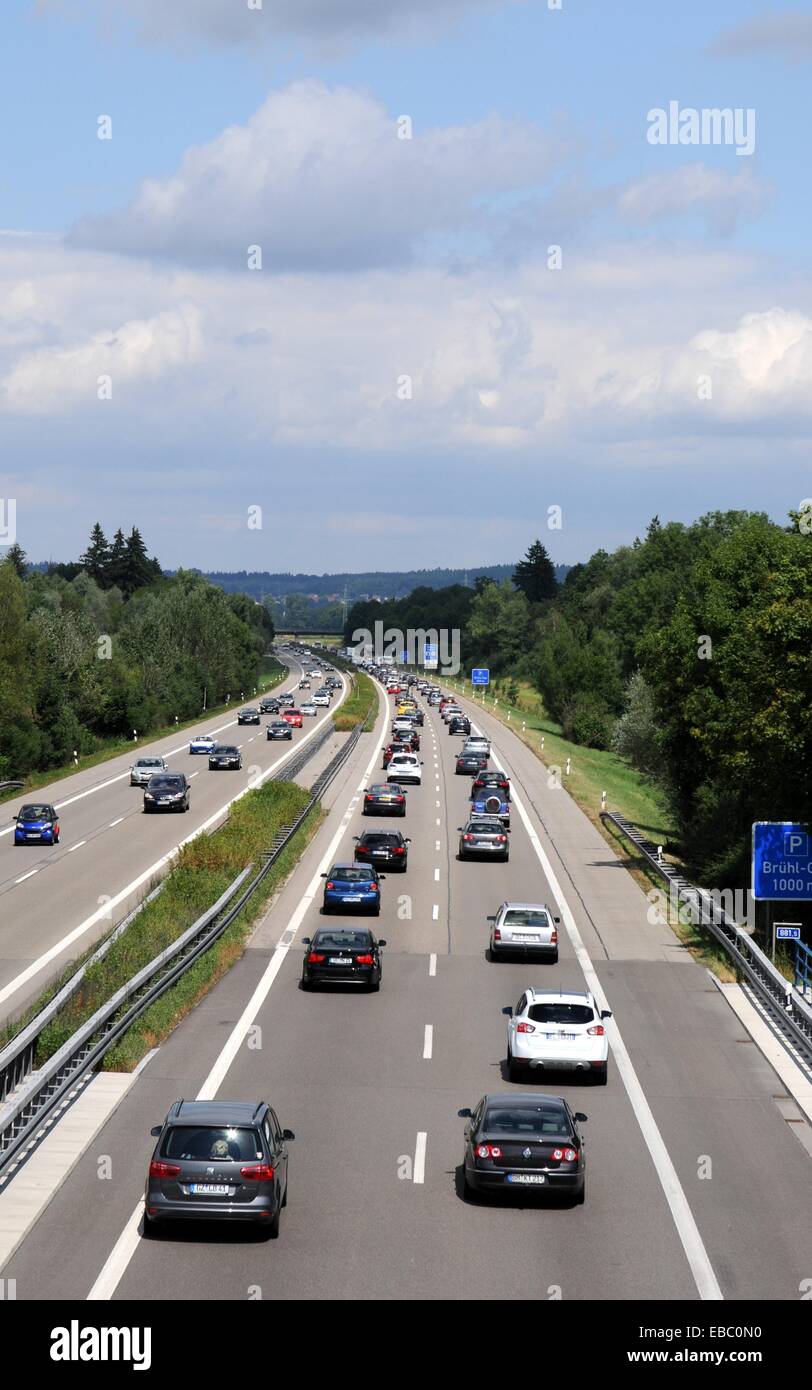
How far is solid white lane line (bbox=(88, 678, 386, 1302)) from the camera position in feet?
49.6

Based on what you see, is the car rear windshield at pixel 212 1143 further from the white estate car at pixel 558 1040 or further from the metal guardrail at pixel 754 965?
the metal guardrail at pixel 754 965

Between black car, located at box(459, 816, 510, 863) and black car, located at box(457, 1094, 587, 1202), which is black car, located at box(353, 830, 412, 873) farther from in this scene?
black car, located at box(457, 1094, 587, 1202)

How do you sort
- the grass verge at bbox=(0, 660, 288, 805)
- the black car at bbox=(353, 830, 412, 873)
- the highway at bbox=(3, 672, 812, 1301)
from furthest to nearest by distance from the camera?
the grass verge at bbox=(0, 660, 288, 805)
the black car at bbox=(353, 830, 412, 873)
the highway at bbox=(3, 672, 812, 1301)

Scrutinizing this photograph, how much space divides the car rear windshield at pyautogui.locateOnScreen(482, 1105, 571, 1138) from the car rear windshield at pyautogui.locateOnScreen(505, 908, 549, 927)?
16.1 m

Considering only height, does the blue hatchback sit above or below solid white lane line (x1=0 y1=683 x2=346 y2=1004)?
above

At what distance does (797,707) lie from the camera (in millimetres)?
36250

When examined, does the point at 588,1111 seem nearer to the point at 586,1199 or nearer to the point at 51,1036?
the point at 586,1199

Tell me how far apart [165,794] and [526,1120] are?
41.1 metres

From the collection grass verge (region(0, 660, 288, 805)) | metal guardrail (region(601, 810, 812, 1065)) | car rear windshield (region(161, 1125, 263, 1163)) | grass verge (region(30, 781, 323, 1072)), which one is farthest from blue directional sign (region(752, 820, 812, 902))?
grass verge (region(0, 660, 288, 805))

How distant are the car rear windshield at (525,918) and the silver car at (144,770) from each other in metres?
36.2

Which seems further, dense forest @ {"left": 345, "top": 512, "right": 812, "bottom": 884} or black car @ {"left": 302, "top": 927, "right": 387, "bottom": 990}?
dense forest @ {"left": 345, "top": 512, "right": 812, "bottom": 884}

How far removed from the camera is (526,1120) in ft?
59.9

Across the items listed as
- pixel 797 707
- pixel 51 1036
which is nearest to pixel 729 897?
pixel 797 707

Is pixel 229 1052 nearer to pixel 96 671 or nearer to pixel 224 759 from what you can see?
pixel 224 759
